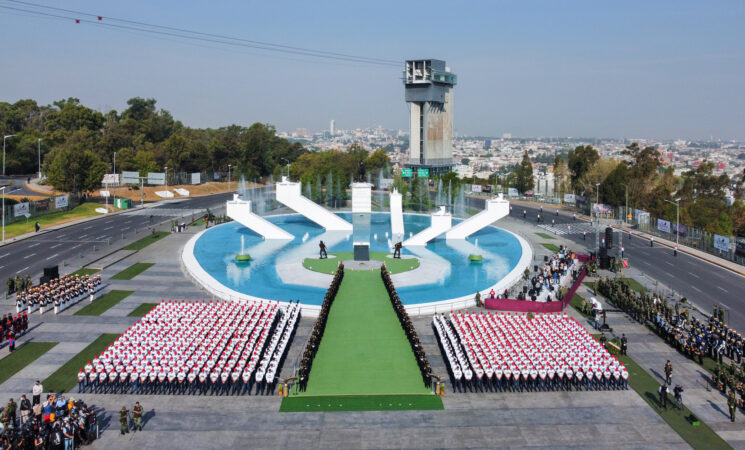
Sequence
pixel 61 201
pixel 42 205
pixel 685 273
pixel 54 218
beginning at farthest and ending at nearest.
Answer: pixel 61 201, pixel 42 205, pixel 54 218, pixel 685 273

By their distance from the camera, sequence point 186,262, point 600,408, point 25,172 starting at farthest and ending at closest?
point 25,172
point 186,262
point 600,408

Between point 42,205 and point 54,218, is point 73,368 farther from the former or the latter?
point 42,205

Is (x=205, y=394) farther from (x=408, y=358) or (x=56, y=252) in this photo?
(x=56, y=252)

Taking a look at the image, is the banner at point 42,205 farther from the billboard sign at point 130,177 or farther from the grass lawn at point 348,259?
the grass lawn at point 348,259

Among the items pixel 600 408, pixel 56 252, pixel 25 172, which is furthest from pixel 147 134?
pixel 600 408

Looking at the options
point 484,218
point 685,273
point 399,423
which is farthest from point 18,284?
point 685,273

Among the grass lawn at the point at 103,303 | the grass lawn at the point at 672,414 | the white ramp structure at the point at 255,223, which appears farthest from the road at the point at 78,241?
the grass lawn at the point at 672,414
